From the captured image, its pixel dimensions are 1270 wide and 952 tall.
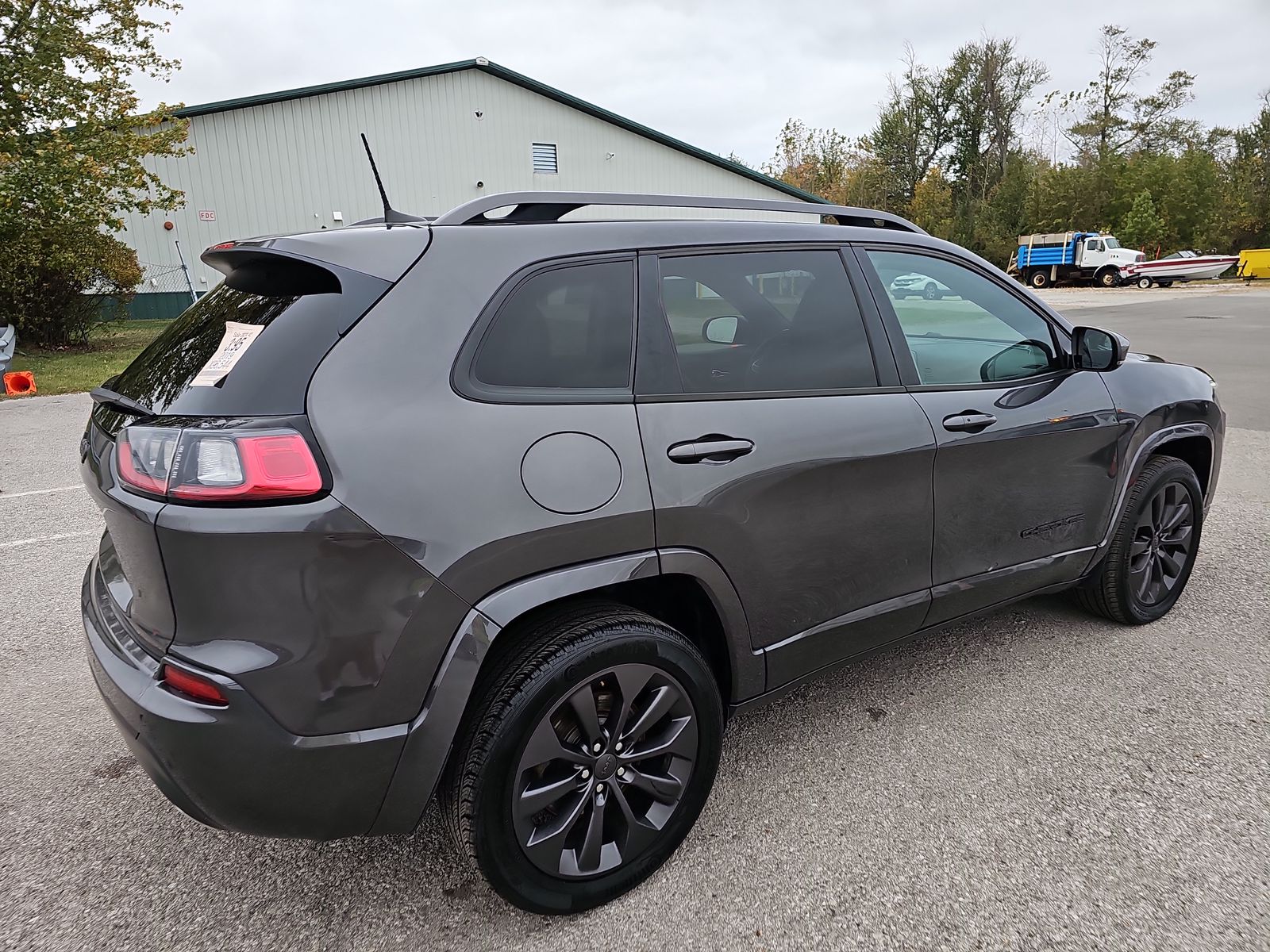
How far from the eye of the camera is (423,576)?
174 cm

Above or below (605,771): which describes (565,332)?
above

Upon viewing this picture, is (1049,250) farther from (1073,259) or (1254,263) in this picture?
(1254,263)

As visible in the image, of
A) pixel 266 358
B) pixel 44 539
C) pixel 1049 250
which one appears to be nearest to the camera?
pixel 266 358

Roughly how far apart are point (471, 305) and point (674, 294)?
60 centimetres

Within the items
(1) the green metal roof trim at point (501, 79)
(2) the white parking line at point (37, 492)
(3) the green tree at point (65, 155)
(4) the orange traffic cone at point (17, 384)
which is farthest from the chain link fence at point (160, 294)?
(2) the white parking line at point (37, 492)

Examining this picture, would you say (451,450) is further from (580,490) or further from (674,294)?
(674,294)

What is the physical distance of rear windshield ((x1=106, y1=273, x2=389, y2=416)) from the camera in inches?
67.8

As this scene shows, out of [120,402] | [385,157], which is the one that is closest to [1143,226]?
[385,157]

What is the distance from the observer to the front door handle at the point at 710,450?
209cm

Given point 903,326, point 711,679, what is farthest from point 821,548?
point 903,326

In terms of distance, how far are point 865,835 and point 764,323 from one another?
150 centimetres

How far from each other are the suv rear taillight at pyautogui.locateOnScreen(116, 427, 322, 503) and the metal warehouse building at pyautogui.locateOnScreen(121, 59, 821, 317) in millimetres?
23804

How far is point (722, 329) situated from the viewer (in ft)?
7.80

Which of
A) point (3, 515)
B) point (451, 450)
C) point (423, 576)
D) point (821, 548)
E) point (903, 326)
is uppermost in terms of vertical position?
point (903, 326)
